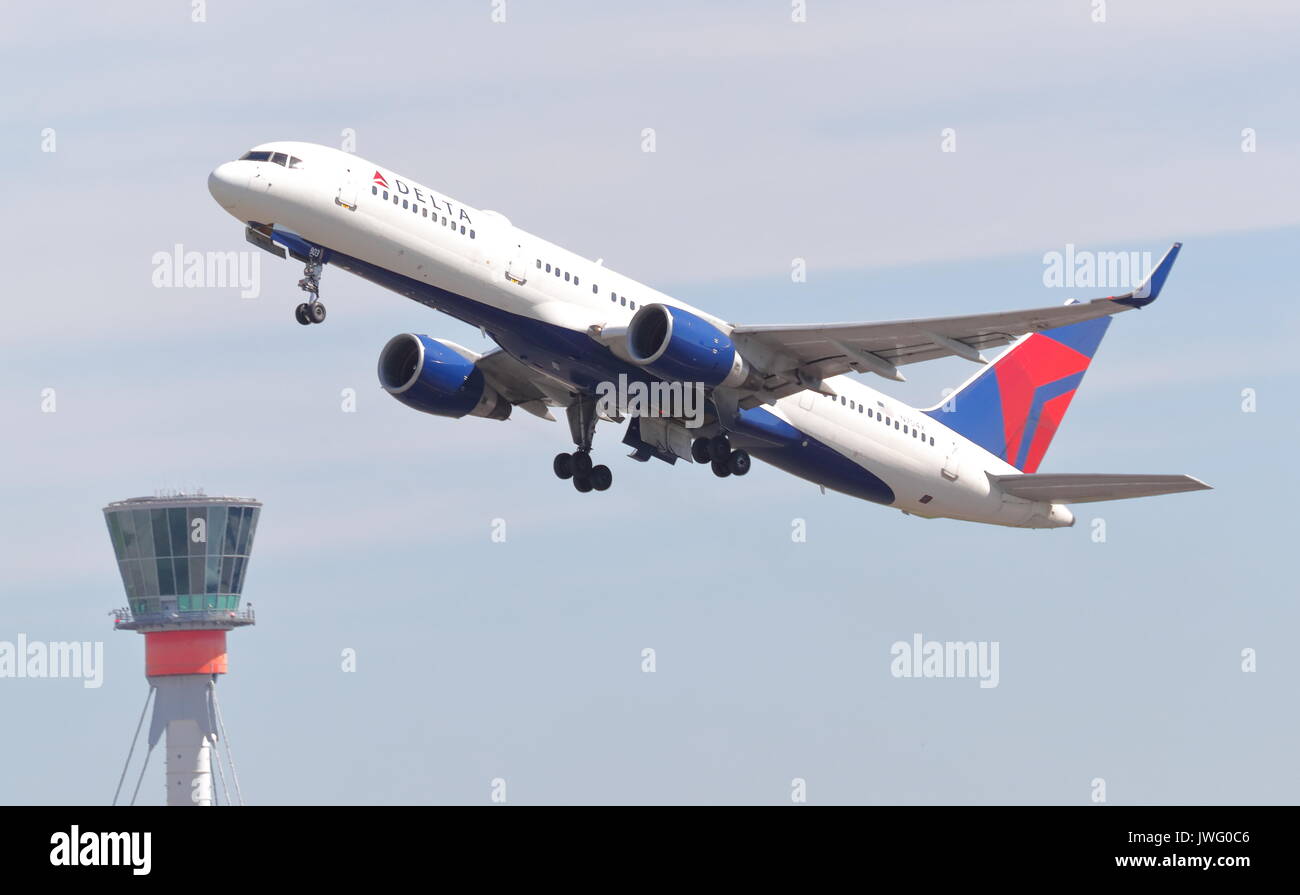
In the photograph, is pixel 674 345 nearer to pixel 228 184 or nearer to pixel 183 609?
pixel 228 184

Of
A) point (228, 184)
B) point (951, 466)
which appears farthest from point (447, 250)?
point (951, 466)

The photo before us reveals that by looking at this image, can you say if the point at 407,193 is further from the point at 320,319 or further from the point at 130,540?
the point at 130,540

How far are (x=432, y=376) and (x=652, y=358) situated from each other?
312 inches

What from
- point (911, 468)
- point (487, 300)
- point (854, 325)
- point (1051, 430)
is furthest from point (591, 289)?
point (1051, 430)

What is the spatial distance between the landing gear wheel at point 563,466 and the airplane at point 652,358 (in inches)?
1.7

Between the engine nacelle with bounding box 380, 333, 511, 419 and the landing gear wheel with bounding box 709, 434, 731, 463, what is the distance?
6.52 meters

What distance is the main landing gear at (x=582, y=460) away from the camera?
5306 cm

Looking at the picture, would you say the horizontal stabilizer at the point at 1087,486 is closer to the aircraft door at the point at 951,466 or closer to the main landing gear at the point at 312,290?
the aircraft door at the point at 951,466

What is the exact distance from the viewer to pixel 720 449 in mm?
50562

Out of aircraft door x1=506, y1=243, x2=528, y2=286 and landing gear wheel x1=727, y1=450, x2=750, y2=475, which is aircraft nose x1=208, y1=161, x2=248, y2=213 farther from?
landing gear wheel x1=727, y1=450, x2=750, y2=475

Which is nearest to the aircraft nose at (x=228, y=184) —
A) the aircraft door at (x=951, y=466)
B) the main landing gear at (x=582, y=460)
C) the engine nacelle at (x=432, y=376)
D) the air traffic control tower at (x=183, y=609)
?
the engine nacelle at (x=432, y=376)

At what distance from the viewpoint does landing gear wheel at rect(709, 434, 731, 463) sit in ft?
166

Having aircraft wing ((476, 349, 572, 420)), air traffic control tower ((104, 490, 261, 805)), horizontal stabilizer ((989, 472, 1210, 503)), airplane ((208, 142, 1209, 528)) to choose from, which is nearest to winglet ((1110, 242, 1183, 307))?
airplane ((208, 142, 1209, 528))

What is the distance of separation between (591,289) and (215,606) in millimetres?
80157
